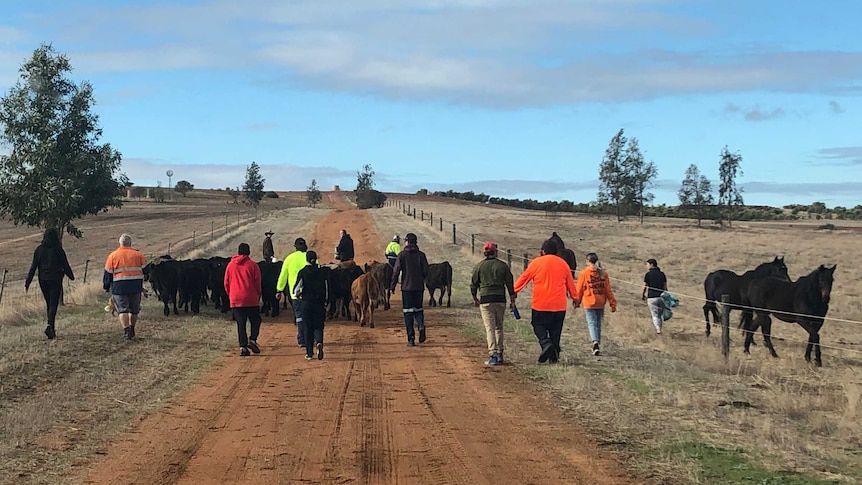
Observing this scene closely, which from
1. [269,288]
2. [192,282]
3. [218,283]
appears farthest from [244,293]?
[218,283]

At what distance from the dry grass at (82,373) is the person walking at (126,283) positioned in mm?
407

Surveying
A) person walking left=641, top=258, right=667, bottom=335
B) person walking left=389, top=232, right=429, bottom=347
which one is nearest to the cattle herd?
person walking left=389, top=232, right=429, bottom=347

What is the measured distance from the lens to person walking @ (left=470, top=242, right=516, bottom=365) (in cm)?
1300

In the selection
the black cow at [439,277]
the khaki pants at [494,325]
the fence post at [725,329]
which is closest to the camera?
the khaki pants at [494,325]

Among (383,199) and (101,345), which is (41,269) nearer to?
(101,345)

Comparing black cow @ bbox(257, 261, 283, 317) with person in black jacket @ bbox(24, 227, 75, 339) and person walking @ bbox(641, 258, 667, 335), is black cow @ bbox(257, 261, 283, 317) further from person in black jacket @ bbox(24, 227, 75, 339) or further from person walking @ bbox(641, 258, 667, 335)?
person walking @ bbox(641, 258, 667, 335)

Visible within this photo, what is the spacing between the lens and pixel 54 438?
8.45 m

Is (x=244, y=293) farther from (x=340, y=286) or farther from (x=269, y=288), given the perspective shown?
(x=269, y=288)

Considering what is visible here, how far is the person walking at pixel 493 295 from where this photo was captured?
1300cm

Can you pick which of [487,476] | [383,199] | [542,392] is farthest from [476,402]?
[383,199]

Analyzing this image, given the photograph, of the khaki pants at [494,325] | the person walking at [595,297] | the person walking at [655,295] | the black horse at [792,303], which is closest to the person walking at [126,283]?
the khaki pants at [494,325]

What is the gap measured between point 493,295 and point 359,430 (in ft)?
15.7

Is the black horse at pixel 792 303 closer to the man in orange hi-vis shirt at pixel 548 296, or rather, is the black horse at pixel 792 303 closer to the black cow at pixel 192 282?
the man in orange hi-vis shirt at pixel 548 296

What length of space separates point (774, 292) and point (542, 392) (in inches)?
351
